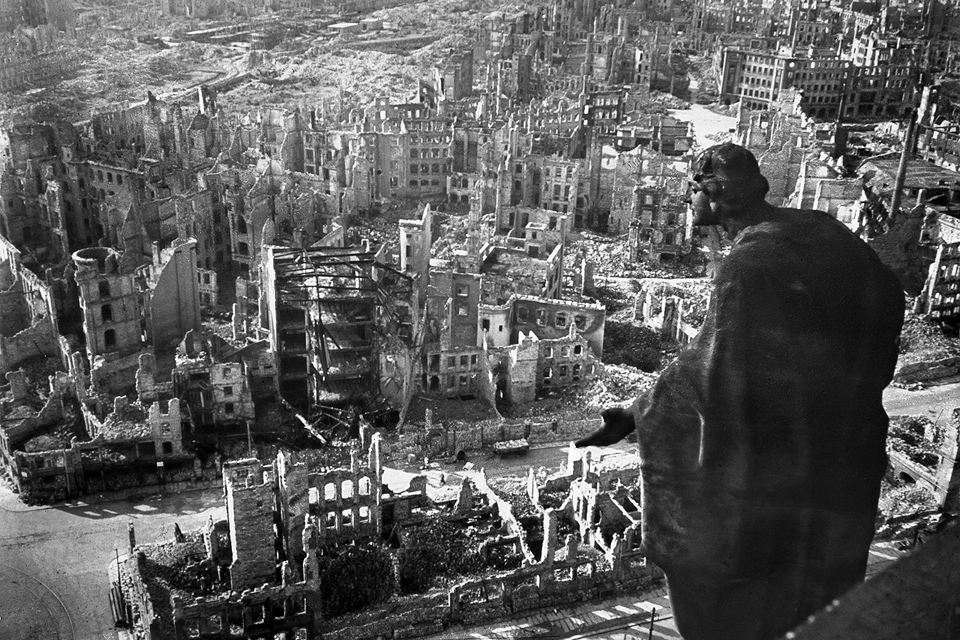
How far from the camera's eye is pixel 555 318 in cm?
5081

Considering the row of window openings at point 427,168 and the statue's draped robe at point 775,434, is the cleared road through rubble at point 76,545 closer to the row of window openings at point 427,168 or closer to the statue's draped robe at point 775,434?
the statue's draped robe at point 775,434

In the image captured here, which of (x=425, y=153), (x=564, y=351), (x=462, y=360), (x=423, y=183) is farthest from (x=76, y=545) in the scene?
(x=425, y=153)

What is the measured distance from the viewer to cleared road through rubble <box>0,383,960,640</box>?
32.1 metres

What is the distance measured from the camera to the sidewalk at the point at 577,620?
28234mm

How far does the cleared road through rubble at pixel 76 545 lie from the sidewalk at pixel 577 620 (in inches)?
416

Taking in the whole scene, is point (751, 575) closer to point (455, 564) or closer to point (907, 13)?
point (455, 564)

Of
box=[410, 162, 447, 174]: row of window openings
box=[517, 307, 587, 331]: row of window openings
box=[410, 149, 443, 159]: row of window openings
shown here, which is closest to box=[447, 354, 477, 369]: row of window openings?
box=[517, 307, 587, 331]: row of window openings

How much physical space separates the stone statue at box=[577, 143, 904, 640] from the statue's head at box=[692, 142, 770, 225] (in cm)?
55

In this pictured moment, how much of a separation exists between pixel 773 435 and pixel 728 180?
235cm

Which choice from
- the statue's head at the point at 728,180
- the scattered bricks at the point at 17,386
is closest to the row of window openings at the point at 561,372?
the scattered bricks at the point at 17,386

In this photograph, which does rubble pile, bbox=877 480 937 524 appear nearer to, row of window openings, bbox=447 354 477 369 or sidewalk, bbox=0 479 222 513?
row of window openings, bbox=447 354 477 369

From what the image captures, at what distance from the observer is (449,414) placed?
148ft

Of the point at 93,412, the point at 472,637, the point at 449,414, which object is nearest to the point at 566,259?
the point at 449,414

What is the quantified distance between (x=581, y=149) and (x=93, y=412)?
4937 centimetres
